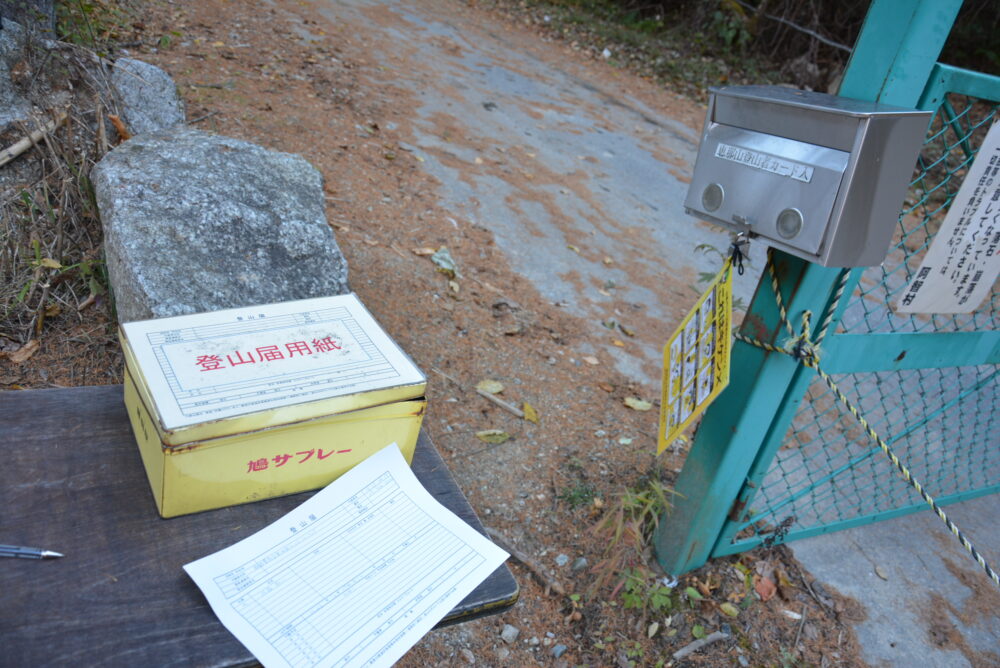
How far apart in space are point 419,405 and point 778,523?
174 cm

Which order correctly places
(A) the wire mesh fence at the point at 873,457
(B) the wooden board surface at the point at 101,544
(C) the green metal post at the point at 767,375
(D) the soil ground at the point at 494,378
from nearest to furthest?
(B) the wooden board surface at the point at 101,544, (C) the green metal post at the point at 767,375, (D) the soil ground at the point at 494,378, (A) the wire mesh fence at the point at 873,457

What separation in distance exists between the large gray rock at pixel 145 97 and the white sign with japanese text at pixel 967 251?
2810 millimetres

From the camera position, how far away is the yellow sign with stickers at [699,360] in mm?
1446

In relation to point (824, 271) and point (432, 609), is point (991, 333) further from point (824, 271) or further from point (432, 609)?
point (432, 609)

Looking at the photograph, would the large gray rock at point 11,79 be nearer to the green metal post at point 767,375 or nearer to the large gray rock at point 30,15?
the large gray rock at point 30,15

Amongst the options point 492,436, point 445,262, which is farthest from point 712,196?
point 445,262

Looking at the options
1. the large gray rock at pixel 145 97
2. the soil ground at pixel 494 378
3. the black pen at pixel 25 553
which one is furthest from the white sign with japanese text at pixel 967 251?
the large gray rock at pixel 145 97

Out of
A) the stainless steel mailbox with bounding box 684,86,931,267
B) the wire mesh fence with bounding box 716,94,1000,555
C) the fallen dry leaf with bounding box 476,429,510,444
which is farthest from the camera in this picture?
the fallen dry leaf with bounding box 476,429,510,444

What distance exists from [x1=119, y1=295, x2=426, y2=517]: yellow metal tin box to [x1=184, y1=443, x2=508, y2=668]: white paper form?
71 millimetres

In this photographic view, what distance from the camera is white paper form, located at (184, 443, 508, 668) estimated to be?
3.03 ft

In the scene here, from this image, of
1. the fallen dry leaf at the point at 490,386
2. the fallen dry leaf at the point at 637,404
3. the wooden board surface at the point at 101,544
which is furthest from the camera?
the fallen dry leaf at the point at 637,404

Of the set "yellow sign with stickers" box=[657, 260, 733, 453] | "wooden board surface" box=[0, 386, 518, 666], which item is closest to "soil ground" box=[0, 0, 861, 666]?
"yellow sign with stickers" box=[657, 260, 733, 453]

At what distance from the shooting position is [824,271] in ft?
4.93

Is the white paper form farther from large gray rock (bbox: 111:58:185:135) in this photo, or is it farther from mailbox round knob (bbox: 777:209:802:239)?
large gray rock (bbox: 111:58:185:135)
